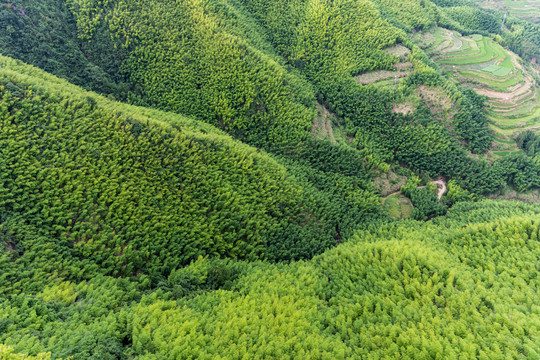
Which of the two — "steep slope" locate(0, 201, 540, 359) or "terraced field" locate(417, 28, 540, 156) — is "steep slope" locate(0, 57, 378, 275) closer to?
"steep slope" locate(0, 201, 540, 359)

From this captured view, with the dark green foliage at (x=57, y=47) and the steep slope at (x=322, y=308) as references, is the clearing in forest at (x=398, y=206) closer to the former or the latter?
the steep slope at (x=322, y=308)

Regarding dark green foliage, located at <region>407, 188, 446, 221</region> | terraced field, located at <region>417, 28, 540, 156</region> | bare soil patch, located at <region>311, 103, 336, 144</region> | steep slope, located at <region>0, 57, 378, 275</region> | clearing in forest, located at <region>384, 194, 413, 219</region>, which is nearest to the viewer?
steep slope, located at <region>0, 57, 378, 275</region>

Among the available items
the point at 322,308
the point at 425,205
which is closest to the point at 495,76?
the point at 425,205

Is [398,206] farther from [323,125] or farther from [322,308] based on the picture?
[322,308]

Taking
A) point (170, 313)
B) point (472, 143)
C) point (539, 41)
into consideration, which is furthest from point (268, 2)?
point (539, 41)

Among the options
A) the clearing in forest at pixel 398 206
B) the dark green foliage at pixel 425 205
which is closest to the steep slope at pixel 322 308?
the dark green foliage at pixel 425 205

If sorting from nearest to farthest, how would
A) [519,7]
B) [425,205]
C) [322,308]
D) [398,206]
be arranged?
[322,308] → [425,205] → [398,206] → [519,7]

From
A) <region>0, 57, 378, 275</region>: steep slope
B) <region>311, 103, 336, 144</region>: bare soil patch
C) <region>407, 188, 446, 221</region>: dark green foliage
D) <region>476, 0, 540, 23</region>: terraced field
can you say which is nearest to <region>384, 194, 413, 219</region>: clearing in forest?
<region>407, 188, 446, 221</region>: dark green foliage
